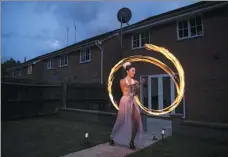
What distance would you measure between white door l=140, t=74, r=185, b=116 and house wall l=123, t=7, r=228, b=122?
2.87 feet

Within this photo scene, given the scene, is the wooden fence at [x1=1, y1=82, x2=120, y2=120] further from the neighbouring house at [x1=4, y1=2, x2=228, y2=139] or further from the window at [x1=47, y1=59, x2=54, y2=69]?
the window at [x1=47, y1=59, x2=54, y2=69]

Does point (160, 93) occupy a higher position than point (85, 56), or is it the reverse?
point (85, 56)

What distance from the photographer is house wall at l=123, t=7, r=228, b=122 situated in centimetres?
1089

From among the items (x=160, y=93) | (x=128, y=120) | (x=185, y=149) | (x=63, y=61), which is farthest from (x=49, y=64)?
(x=185, y=149)

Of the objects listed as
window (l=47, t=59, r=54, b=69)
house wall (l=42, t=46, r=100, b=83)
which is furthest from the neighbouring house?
window (l=47, t=59, r=54, b=69)

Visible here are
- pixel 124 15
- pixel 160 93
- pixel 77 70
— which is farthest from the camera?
pixel 77 70

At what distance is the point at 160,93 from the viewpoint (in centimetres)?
1330

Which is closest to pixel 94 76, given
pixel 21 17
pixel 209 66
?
pixel 209 66

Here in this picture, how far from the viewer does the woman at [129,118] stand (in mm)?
6125

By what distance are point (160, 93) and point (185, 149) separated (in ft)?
23.7

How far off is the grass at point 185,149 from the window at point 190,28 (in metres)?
6.89

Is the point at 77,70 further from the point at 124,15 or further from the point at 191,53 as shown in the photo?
the point at 191,53

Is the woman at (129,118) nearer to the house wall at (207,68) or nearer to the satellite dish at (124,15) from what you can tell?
the house wall at (207,68)

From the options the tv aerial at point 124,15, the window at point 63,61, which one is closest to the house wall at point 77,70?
the window at point 63,61
